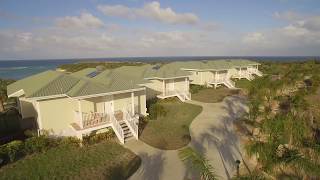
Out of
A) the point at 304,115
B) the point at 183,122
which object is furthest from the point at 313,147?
the point at 183,122

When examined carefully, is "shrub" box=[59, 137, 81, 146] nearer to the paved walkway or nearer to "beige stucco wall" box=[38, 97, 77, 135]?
"beige stucco wall" box=[38, 97, 77, 135]

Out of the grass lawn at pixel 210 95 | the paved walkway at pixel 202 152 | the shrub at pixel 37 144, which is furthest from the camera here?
the grass lawn at pixel 210 95

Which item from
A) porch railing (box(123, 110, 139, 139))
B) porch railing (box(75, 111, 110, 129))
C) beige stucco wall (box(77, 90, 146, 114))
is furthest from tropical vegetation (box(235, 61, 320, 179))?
porch railing (box(75, 111, 110, 129))

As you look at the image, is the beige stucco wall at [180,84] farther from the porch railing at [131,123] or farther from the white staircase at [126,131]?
the white staircase at [126,131]

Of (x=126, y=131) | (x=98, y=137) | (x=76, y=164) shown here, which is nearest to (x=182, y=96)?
(x=126, y=131)

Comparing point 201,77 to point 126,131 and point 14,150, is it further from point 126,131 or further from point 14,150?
point 14,150

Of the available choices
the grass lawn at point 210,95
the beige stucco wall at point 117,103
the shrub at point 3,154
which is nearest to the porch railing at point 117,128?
the beige stucco wall at point 117,103
